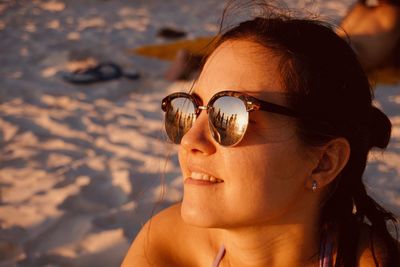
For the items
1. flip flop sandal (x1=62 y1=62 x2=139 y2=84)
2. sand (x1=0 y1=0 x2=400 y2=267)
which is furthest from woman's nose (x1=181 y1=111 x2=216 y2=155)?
flip flop sandal (x1=62 y1=62 x2=139 y2=84)

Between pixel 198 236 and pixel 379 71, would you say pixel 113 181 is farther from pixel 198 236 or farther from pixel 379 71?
pixel 379 71

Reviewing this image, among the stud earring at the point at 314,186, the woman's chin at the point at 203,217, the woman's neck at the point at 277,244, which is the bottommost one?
the woman's neck at the point at 277,244

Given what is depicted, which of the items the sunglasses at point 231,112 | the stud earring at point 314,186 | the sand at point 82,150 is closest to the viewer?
the sunglasses at point 231,112

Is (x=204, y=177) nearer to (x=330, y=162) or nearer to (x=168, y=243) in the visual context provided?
(x=330, y=162)

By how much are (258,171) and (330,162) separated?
28cm

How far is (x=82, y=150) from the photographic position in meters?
3.79

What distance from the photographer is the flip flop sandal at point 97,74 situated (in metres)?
5.21

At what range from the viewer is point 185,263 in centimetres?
197

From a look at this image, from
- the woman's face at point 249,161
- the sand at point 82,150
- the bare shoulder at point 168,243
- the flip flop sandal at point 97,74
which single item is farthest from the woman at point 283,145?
the flip flop sandal at point 97,74

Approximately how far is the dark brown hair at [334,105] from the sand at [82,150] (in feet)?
4.07

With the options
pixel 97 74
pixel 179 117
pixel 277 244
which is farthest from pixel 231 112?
pixel 97 74

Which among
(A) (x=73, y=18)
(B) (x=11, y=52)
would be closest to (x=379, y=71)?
(B) (x=11, y=52)

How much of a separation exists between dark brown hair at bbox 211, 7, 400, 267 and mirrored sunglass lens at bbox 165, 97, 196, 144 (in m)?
0.25

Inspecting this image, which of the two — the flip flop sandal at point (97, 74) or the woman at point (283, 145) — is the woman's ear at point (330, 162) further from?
→ the flip flop sandal at point (97, 74)
